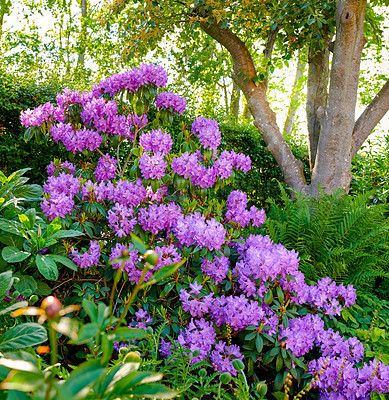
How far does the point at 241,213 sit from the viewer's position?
250 cm

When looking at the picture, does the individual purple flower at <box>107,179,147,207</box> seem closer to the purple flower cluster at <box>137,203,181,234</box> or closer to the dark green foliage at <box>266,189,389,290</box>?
the purple flower cluster at <box>137,203,181,234</box>

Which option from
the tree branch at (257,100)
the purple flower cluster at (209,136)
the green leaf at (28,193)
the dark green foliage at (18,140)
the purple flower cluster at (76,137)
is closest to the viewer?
the green leaf at (28,193)

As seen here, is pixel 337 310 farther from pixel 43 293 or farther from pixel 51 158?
pixel 51 158

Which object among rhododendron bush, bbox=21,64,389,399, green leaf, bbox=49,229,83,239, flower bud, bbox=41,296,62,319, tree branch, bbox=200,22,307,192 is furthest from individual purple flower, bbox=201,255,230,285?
tree branch, bbox=200,22,307,192

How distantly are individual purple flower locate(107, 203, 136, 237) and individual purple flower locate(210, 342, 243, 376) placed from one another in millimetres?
838

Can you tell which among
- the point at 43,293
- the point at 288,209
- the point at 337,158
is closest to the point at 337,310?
the point at 288,209

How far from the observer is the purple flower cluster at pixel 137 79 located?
111 inches

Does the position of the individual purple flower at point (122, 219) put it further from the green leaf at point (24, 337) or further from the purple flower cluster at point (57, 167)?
the green leaf at point (24, 337)

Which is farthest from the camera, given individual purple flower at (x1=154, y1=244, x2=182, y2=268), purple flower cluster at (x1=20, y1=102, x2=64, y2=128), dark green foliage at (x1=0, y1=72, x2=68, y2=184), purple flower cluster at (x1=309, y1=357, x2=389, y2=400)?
dark green foliage at (x1=0, y1=72, x2=68, y2=184)

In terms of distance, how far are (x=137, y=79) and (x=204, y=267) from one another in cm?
161

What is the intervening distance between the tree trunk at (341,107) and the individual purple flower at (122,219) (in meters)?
2.97

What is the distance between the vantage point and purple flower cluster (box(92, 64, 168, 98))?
2.81 meters

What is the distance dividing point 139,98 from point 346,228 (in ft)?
6.61

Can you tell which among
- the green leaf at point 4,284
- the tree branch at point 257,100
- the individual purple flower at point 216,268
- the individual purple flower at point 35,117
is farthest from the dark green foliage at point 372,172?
the green leaf at point 4,284
